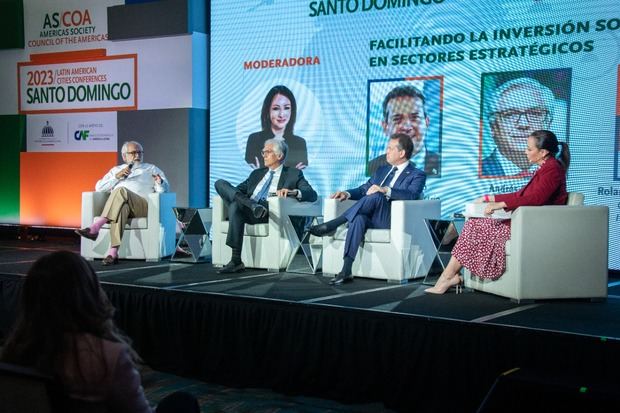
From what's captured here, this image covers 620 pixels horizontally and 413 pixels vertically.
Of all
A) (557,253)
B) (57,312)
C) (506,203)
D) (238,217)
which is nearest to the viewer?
(57,312)

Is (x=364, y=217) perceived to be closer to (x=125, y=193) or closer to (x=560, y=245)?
(x=560, y=245)

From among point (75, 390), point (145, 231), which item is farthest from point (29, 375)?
point (145, 231)

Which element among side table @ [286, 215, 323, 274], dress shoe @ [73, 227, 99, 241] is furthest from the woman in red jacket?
dress shoe @ [73, 227, 99, 241]

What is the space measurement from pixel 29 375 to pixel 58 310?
17 centimetres

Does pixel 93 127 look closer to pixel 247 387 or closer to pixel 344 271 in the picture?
pixel 344 271

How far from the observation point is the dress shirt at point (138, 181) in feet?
21.9

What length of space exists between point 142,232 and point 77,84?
3.20m

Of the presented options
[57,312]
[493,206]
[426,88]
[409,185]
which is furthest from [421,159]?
[57,312]

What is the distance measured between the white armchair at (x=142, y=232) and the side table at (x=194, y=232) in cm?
14

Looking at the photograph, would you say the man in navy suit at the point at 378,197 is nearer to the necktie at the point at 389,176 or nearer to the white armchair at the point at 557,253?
the necktie at the point at 389,176

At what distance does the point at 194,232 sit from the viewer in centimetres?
643

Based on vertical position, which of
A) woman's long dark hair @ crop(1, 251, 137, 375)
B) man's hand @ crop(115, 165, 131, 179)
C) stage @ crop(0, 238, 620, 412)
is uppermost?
man's hand @ crop(115, 165, 131, 179)

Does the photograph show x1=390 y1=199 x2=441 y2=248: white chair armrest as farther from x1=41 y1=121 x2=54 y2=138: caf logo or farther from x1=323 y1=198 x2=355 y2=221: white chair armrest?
x1=41 y1=121 x2=54 y2=138: caf logo

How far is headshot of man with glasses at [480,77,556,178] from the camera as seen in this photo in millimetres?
6188
